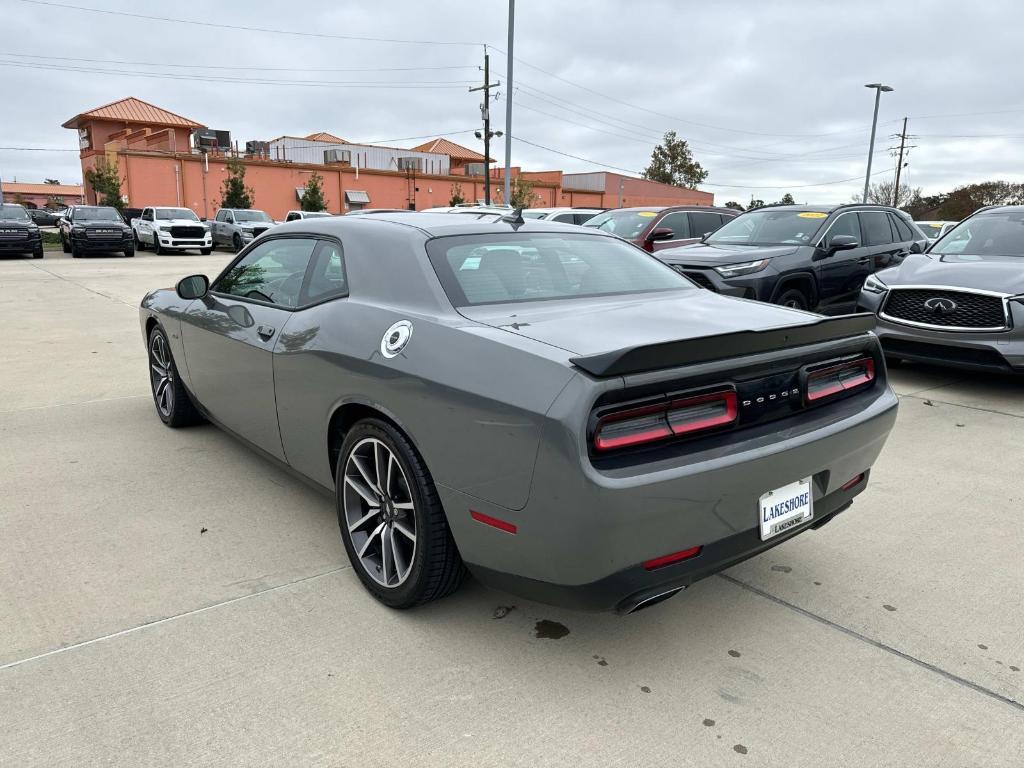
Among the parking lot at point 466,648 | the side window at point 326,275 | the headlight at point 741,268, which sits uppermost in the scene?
the side window at point 326,275

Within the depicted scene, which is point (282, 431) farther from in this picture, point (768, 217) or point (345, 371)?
point (768, 217)

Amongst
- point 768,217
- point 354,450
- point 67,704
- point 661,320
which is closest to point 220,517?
point 354,450

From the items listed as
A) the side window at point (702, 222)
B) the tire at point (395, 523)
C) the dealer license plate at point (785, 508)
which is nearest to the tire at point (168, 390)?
the tire at point (395, 523)

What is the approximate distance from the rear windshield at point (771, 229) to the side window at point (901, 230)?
4.89ft

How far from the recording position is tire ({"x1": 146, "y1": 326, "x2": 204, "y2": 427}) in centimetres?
494

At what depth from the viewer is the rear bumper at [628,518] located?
6.86ft

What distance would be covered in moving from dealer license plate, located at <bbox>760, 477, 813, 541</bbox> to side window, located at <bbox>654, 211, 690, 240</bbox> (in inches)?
360

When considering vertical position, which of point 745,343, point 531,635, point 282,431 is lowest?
point 531,635

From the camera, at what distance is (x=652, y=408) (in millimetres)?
2250

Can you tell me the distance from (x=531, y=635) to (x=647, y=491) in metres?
0.91

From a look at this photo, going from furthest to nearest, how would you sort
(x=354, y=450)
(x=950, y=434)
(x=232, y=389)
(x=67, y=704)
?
1. (x=950, y=434)
2. (x=232, y=389)
3. (x=354, y=450)
4. (x=67, y=704)

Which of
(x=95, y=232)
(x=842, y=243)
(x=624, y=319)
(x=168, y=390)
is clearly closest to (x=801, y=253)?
(x=842, y=243)

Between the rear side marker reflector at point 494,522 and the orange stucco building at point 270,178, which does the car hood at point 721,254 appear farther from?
the orange stucco building at point 270,178

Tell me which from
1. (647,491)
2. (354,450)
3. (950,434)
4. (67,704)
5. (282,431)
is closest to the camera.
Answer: (647,491)
